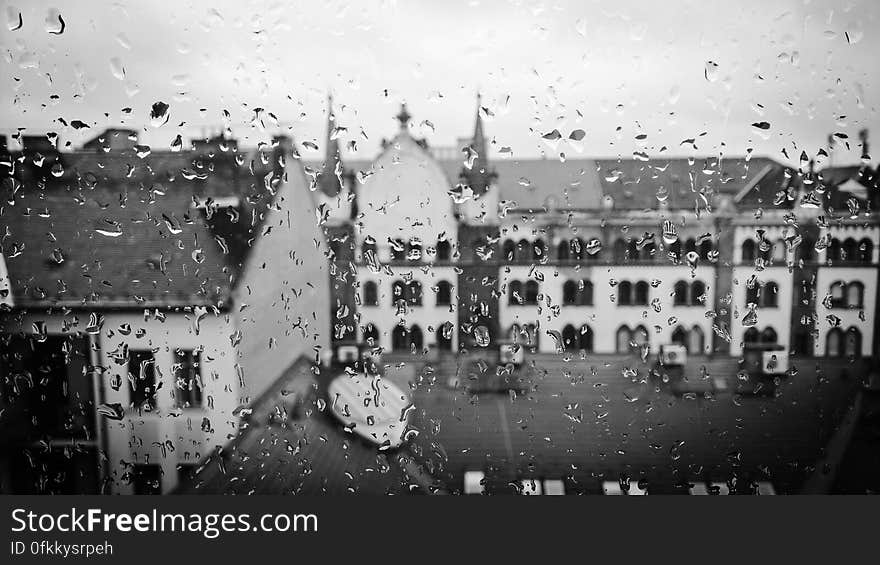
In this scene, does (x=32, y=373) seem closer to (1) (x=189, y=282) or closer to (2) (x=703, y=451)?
(1) (x=189, y=282)

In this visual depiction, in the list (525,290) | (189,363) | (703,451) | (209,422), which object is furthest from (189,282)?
(703,451)

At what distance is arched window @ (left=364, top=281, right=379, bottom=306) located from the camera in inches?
51.8

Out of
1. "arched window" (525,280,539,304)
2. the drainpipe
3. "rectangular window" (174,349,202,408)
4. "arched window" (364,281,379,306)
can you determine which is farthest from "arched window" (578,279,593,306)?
the drainpipe

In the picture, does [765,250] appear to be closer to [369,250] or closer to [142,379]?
[369,250]

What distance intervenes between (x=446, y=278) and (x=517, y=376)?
0.38 m

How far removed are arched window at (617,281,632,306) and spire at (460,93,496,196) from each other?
0.45 meters

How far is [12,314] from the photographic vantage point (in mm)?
1241

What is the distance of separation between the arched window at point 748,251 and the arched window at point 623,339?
0.36 meters

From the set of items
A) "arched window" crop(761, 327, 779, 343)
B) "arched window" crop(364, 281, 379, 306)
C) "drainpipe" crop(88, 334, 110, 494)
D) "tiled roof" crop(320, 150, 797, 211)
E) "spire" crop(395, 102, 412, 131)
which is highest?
"spire" crop(395, 102, 412, 131)

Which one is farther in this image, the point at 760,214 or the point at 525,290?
the point at 525,290

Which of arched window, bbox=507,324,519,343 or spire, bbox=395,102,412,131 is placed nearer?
spire, bbox=395,102,412,131

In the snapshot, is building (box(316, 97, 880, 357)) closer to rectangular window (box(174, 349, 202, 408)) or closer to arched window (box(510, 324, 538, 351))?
arched window (box(510, 324, 538, 351))

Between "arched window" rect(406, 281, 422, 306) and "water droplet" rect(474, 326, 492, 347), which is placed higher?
"arched window" rect(406, 281, 422, 306)

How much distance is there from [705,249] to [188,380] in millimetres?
1432
